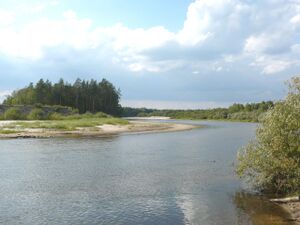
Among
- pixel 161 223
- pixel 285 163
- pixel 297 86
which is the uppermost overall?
pixel 297 86

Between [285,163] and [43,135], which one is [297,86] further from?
[43,135]

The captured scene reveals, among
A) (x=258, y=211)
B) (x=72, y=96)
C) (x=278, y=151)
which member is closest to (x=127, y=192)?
(x=258, y=211)

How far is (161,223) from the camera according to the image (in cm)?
2023

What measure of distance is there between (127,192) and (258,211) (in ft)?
27.3

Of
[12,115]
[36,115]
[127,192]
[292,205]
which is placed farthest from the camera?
[36,115]

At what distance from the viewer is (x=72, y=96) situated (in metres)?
181

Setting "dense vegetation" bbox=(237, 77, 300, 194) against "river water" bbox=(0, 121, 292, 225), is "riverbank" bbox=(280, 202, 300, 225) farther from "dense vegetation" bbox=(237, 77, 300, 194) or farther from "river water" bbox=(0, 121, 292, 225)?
"dense vegetation" bbox=(237, 77, 300, 194)

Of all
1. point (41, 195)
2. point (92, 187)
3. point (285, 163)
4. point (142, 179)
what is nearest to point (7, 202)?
point (41, 195)

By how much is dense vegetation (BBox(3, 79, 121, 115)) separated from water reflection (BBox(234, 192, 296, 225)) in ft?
487

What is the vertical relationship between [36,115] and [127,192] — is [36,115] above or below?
above

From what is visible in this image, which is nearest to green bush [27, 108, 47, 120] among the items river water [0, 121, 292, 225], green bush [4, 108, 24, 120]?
green bush [4, 108, 24, 120]

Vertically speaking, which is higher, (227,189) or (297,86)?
(297,86)

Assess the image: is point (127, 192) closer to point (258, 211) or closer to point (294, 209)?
point (258, 211)

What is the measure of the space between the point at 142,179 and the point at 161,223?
11.0 meters
